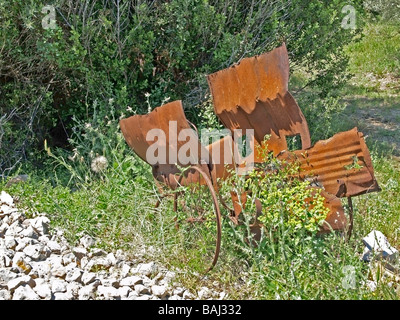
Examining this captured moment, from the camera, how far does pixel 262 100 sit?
3871 millimetres

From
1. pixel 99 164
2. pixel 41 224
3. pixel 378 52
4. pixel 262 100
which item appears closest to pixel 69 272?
pixel 41 224

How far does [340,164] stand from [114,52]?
2616mm

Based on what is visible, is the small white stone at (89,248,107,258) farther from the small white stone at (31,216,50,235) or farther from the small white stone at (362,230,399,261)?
the small white stone at (362,230,399,261)

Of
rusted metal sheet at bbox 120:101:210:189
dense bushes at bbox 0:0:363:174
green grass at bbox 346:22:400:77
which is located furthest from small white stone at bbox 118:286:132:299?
green grass at bbox 346:22:400:77

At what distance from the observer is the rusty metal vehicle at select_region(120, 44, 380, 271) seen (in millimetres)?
3590

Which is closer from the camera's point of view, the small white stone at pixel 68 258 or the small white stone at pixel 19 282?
the small white stone at pixel 19 282

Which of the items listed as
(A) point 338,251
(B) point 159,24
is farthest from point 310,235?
(B) point 159,24

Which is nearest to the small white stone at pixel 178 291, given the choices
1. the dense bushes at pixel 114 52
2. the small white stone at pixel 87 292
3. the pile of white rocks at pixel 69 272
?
the pile of white rocks at pixel 69 272

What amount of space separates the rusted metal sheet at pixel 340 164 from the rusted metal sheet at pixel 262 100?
0.10 metres

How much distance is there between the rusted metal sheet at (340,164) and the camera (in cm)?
357

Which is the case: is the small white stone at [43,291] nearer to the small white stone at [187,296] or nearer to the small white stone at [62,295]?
the small white stone at [62,295]

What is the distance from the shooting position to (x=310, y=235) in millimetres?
3717
